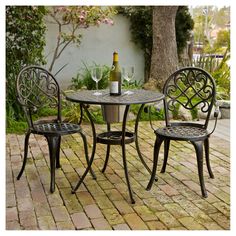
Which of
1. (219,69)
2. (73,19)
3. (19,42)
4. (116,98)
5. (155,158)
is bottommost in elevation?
(155,158)

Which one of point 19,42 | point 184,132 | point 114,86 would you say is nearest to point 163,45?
point 19,42

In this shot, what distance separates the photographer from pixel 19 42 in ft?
18.7

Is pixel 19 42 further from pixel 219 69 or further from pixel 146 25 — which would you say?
pixel 219 69

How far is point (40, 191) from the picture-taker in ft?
10.6

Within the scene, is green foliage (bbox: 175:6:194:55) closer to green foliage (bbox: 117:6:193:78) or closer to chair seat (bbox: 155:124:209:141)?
green foliage (bbox: 117:6:193:78)

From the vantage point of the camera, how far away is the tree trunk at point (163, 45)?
7.08 m

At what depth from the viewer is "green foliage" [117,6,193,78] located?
8016 mm

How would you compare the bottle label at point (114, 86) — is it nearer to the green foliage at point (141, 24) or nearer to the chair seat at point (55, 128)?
the chair seat at point (55, 128)

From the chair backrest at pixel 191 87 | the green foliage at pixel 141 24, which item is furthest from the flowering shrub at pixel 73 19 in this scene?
the chair backrest at pixel 191 87

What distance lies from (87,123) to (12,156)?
1.69m

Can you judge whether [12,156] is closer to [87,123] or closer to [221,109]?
[87,123]

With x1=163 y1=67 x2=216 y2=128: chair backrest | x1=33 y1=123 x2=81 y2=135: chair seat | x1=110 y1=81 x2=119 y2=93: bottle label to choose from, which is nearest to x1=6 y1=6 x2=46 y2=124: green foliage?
x1=33 y1=123 x2=81 y2=135: chair seat

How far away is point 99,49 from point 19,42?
256 centimetres
